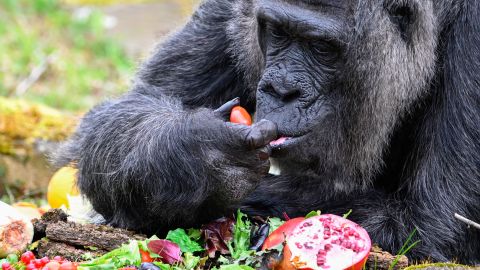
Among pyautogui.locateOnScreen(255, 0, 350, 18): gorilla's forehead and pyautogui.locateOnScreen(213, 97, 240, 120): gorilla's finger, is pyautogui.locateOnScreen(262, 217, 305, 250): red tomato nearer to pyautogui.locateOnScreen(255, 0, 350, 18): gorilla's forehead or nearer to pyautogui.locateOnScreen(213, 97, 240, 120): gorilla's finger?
pyautogui.locateOnScreen(213, 97, 240, 120): gorilla's finger

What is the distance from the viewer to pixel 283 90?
5.46m

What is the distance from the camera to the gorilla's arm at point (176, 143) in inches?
214

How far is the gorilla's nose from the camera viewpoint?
215 inches

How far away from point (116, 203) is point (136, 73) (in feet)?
5.50

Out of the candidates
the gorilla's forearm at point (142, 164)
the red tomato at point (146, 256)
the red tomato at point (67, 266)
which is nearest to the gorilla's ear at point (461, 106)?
the gorilla's forearm at point (142, 164)

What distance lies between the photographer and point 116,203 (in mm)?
6125

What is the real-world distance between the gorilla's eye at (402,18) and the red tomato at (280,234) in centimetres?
141

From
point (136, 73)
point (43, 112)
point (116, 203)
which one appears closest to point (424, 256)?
point (116, 203)

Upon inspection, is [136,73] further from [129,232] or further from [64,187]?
[129,232]

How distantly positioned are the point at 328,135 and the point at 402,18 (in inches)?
35.2

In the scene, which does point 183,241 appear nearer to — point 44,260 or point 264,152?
point 264,152

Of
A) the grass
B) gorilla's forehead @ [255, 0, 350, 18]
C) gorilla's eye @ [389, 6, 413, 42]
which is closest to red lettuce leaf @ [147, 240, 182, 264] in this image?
gorilla's forehead @ [255, 0, 350, 18]

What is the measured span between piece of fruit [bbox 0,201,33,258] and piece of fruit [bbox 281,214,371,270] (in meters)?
1.69

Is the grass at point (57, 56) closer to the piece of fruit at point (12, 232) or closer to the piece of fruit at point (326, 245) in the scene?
the piece of fruit at point (12, 232)
